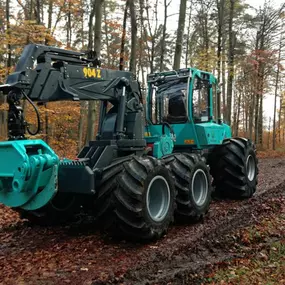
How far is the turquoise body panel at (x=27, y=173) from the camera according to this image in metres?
4.48

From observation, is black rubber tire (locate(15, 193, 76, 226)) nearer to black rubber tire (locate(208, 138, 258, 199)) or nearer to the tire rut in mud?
the tire rut in mud

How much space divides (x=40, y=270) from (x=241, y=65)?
22.8m

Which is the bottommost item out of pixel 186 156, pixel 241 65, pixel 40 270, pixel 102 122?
pixel 40 270

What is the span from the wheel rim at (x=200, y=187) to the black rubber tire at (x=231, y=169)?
2.09m

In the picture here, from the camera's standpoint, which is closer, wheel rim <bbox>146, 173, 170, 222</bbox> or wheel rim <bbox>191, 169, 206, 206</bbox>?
wheel rim <bbox>146, 173, 170, 222</bbox>

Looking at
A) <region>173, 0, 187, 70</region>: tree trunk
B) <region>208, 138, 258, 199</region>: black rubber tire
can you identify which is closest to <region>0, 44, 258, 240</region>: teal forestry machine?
<region>208, 138, 258, 199</region>: black rubber tire

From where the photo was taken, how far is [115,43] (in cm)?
2480

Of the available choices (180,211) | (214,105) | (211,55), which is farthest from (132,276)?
(211,55)

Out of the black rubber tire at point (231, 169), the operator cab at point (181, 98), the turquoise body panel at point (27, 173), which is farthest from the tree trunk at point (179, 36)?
the turquoise body panel at point (27, 173)

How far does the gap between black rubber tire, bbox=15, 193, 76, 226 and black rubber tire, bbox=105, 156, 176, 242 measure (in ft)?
3.44

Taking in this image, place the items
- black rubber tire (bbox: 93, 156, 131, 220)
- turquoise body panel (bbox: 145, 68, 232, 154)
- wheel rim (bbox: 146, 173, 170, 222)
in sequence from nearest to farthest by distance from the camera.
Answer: black rubber tire (bbox: 93, 156, 131, 220) < wheel rim (bbox: 146, 173, 170, 222) < turquoise body panel (bbox: 145, 68, 232, 154)

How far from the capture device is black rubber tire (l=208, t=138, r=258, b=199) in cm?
877

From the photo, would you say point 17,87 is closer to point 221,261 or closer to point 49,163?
point 49,163

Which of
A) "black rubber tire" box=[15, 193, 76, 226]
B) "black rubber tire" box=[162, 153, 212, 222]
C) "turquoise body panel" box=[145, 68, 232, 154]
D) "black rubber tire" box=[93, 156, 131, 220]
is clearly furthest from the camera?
"turquoise body panel" box=[145, 68, 232, 154]
